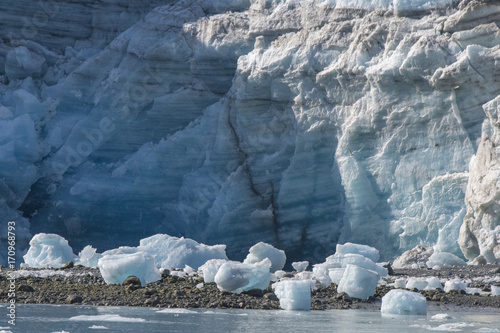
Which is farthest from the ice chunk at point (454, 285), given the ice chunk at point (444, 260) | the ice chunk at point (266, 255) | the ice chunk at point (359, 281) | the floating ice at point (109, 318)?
the floating ice at point (109, 318)

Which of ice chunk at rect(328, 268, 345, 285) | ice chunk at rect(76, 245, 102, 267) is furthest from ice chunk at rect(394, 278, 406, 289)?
ice chunk at rect(76, 245, 102, 267)

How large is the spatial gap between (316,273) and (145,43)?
871 centimetres

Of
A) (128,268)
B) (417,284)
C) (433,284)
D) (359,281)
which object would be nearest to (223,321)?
(359,281)

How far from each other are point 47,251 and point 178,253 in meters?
2.57

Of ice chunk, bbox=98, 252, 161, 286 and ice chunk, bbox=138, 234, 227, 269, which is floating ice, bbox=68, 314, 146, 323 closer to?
ice chunk, bbox=98, 252, 161, 286

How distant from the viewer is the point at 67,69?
21.1 m

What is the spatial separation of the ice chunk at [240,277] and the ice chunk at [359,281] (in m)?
1.04

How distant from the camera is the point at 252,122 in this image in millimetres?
18734

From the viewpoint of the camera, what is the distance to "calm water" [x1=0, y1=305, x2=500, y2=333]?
902 centimetres

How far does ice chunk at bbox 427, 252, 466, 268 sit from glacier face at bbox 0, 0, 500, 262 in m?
0.30

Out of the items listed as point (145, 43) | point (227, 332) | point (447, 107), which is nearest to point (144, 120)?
point (145, 43)

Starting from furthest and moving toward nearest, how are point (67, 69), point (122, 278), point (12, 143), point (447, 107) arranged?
point (67, 69) < point (12, 143) < point (447, 107) < point (122, 278)

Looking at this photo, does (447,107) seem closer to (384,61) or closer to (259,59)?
(384,61)

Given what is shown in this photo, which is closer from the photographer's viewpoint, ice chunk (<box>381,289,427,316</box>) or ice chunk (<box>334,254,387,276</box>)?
ice chunk (<box>381,289,427,316</box>)
